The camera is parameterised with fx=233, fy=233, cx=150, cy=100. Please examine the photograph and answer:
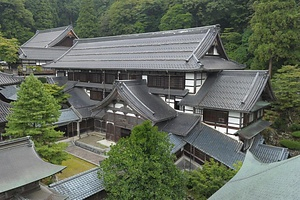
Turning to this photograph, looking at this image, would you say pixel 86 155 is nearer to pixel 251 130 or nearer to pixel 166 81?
pixel 166 81

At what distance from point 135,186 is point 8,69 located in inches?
1408

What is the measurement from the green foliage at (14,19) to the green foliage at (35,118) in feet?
160

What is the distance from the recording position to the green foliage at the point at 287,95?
68.7 feet

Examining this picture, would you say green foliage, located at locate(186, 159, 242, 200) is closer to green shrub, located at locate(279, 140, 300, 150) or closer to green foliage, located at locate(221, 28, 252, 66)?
green shrub, located at locate(279, 140, 300, 150)

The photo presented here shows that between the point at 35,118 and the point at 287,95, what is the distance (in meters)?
21.0

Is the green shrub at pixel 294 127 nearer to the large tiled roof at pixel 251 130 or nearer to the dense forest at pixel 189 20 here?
the large tiled roof at pixel 251 130

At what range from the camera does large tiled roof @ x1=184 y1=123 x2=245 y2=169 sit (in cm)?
1432

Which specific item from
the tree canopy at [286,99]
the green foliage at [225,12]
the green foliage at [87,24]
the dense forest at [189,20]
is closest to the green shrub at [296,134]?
the tree canopy at [286,99]

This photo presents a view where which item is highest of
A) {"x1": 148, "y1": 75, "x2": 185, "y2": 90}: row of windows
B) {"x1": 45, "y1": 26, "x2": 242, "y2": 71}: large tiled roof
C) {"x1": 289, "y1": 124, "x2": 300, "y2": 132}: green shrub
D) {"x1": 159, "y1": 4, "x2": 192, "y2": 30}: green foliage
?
{"x1": 159, "y1": 4, "x2": 192, "y2": 30}: green foliage

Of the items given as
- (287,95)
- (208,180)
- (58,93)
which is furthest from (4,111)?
(287,95)

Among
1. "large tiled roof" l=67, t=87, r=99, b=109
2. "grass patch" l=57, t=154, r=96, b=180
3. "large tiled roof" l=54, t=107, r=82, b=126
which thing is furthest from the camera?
"large tiled roof" l=67, t=87, r=99, b=109

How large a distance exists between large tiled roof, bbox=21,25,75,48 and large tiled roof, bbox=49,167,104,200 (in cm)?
3860

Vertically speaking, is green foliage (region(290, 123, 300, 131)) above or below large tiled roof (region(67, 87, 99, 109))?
below

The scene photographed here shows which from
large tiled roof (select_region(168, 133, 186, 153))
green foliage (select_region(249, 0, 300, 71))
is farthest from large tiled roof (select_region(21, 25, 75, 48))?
large tiled roof (select_region(168, 133, 186, 153))
